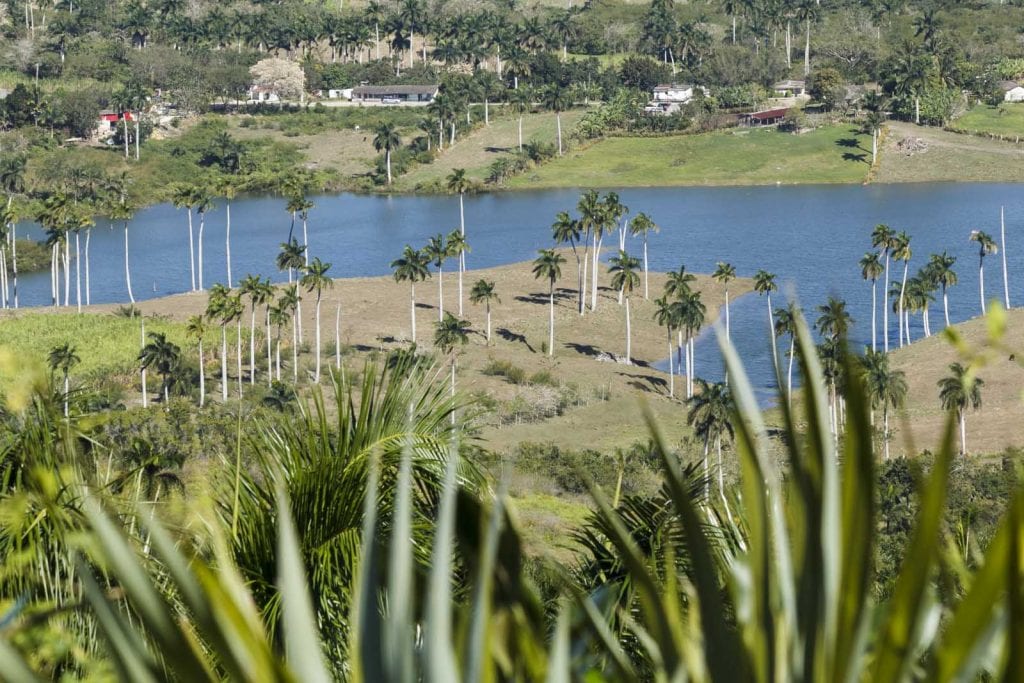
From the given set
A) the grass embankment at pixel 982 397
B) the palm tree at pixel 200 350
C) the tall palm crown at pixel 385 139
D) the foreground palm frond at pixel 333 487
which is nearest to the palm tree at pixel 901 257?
the grass embankment at pixel 982 397

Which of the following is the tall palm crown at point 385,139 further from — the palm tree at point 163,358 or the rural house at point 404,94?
the palm tree at point 163,358

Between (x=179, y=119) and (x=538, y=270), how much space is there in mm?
98696

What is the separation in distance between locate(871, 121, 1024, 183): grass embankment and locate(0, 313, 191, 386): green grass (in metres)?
85.0

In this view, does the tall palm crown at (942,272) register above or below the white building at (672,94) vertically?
below

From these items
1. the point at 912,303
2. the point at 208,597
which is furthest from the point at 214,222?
the point at 208,597

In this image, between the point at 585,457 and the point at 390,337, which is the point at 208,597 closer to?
the point at 585,457

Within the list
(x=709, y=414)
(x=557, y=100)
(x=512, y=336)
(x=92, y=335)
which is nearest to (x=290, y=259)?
(x=92, y=335)

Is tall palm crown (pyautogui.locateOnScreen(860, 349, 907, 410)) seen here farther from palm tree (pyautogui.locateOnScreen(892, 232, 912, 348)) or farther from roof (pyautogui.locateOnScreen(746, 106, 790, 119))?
roof (pyautogui.locateOnScreen(746, 106, 790, 119))

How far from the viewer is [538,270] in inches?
3332

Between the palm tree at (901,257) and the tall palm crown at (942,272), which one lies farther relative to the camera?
the tall palm crown at (942,272)

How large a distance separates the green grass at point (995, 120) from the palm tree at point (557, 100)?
139 feet

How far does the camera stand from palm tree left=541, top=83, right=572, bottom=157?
16312cm

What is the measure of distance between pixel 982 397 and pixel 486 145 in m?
104

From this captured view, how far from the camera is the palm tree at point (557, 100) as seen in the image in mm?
163125
